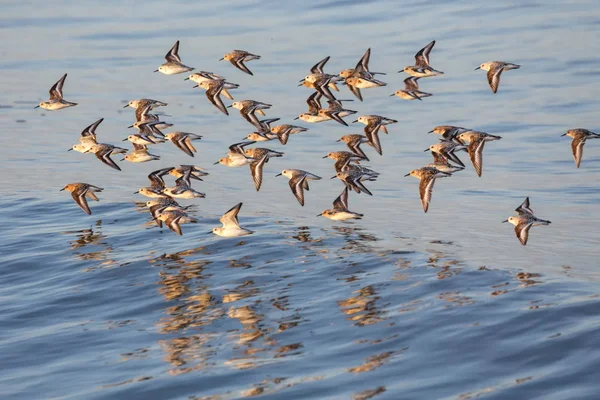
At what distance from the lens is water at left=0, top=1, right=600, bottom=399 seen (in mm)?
12641

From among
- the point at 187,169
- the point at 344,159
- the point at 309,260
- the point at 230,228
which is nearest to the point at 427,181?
the point at 344,159

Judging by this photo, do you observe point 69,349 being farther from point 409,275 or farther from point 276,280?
point 409,275

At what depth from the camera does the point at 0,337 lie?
579 inches

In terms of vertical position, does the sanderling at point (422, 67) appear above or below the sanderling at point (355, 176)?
above

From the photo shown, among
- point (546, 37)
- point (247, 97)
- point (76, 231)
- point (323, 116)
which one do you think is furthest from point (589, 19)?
point (76, 231)

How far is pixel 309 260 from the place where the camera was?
1675cm

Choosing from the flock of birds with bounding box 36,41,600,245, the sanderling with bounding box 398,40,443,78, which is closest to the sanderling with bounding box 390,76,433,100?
the flock of birds with bounding box 36,41,600,245

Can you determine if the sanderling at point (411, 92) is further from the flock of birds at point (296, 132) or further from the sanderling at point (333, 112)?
the sanderling at point (333, 112)

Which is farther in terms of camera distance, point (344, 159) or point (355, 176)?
point (344, 159)

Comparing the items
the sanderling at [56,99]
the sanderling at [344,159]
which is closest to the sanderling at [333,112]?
the sanderling at [344,159]

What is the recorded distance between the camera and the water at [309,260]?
1264cm

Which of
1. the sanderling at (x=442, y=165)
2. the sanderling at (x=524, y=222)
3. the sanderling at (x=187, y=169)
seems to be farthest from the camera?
the sanderling at (x=187, y=169)

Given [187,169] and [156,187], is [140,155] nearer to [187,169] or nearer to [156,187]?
[156,187]

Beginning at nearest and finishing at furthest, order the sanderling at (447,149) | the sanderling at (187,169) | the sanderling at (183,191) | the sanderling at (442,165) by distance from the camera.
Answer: the sanderling at (447,149) → the sanderling at (442,165) → the sanderling at (183,191) → the sanderling at (187,169)
